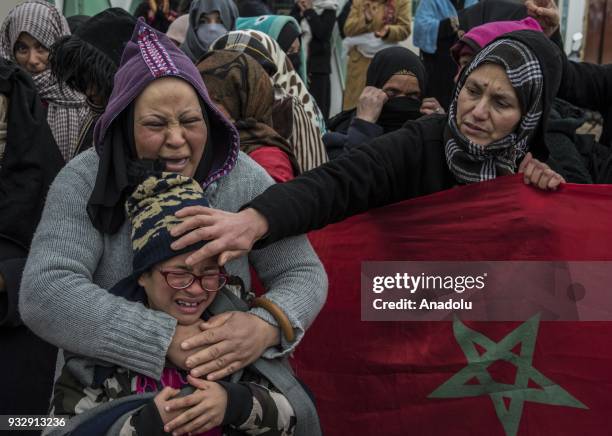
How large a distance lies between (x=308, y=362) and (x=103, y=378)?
113 centimetres

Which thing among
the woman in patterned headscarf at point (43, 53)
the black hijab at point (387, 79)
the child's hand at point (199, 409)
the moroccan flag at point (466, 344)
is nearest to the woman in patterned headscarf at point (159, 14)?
A: the woman in patterned headscarf at point (43, 53)

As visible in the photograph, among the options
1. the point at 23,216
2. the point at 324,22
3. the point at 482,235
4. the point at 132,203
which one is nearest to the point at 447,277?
the point at 482,235

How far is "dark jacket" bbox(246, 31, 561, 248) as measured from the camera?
8.97 ft

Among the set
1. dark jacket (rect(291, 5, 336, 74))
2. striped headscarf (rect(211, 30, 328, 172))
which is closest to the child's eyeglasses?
striped headscarf (rect(211, 30, 328, 172))

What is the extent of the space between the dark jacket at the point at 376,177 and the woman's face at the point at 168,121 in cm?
27

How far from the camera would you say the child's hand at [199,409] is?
2.32 metres

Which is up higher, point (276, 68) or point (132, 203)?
point (132, 203)

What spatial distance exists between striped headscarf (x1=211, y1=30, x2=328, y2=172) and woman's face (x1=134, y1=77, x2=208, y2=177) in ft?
5.11

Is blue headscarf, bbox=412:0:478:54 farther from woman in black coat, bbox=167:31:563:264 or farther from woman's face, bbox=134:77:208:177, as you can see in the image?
woman's face, bbox=134:77:208:177

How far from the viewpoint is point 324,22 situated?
9.69 meters

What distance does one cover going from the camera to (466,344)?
3.13 m

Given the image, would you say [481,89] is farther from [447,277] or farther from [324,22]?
[324,22]

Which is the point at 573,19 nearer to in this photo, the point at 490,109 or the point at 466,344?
the point at 490,109

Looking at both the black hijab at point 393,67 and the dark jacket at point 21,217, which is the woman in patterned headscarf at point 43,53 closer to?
the dark jacket at point 21,217
